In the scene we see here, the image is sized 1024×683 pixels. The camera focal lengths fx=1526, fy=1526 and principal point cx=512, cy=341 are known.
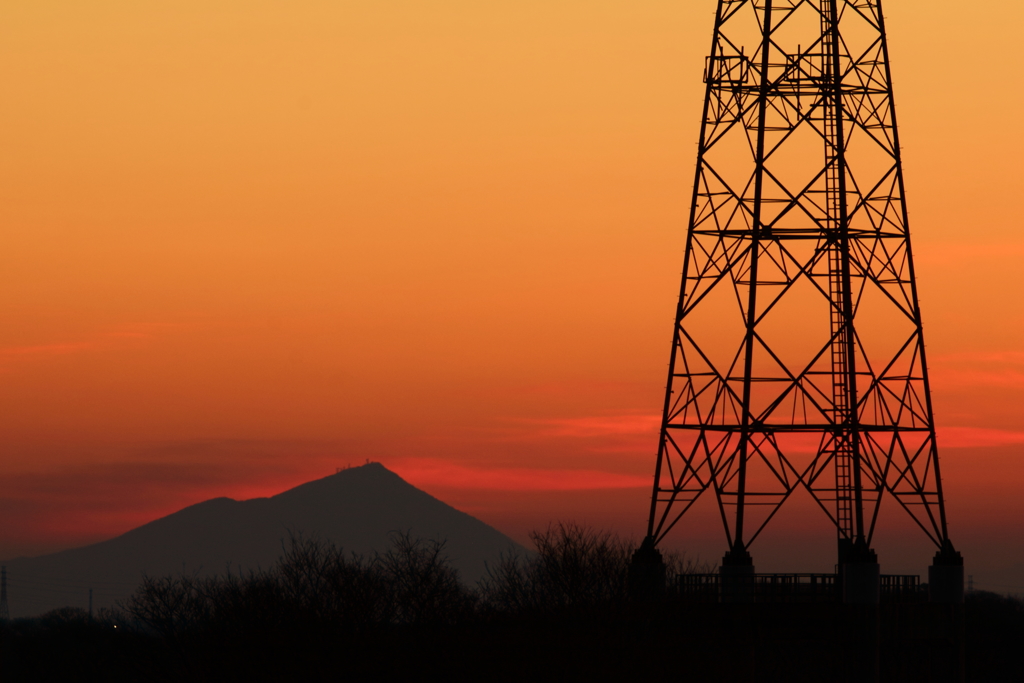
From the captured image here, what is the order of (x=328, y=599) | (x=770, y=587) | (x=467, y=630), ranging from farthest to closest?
(x=328, y=599) → (x=467, y=630) → (x=770, y=587)

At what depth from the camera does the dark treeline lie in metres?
49.8

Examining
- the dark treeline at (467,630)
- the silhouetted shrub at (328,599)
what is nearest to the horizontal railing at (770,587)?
the dark treeline at (467,630)

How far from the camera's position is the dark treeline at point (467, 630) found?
1959 inches

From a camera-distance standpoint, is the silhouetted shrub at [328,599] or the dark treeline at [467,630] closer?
the dark treeline at [467,630]

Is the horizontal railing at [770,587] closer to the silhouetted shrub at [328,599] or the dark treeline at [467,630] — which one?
the dark treeline at [467,630]

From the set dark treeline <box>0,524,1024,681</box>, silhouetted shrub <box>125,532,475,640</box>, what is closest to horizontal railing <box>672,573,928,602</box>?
dark treeline <box>0,524,1024,681</box>

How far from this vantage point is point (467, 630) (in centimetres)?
6147

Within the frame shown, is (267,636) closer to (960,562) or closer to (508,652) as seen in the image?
(508,652)

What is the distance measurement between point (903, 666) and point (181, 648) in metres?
44.4

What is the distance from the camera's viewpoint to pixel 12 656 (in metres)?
125

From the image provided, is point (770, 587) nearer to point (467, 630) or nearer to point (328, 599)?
point (467, 630)

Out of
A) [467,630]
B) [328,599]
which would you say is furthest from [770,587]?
[328,599]

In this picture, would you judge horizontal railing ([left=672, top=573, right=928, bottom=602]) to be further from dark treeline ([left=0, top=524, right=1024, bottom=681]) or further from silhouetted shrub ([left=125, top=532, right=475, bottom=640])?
silhouetted shrub ([left=125, top=532, right=475, bottom=640])

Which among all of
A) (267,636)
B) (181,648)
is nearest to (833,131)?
(267,636)
